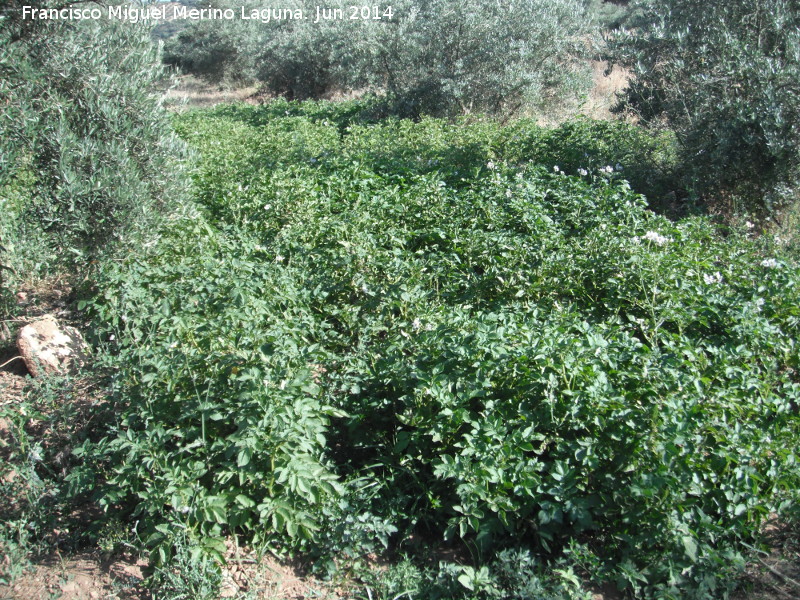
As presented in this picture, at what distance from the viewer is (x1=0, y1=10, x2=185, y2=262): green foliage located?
430 cm

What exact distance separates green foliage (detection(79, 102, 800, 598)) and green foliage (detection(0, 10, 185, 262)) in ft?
1.65

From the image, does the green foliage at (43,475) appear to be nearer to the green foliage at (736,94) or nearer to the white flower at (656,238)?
the white flower at (656,238)

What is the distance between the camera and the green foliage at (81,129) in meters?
4.30

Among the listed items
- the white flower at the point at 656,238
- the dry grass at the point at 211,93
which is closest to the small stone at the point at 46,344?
the white flower at the point at 656,238

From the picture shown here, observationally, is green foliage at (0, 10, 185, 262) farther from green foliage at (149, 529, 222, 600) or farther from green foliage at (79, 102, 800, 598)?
green foliage at (149, 529, 222, 600)

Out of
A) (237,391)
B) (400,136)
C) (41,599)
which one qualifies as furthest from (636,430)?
(400,136)

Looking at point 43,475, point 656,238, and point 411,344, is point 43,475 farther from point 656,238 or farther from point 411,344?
point 656,238

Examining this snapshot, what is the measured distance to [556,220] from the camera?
532cm

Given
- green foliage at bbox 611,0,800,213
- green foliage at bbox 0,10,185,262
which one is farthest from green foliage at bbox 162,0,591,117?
green foliage at bbox 0,10,185,262

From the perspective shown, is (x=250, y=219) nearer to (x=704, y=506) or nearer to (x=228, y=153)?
(x=228, y=153)

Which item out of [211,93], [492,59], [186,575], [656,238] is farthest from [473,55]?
[211,93]

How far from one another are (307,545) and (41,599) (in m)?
1.13

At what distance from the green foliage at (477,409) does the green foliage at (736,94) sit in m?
1.74

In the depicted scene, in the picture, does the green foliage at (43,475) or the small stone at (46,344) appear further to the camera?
the small stone at (46,344)
